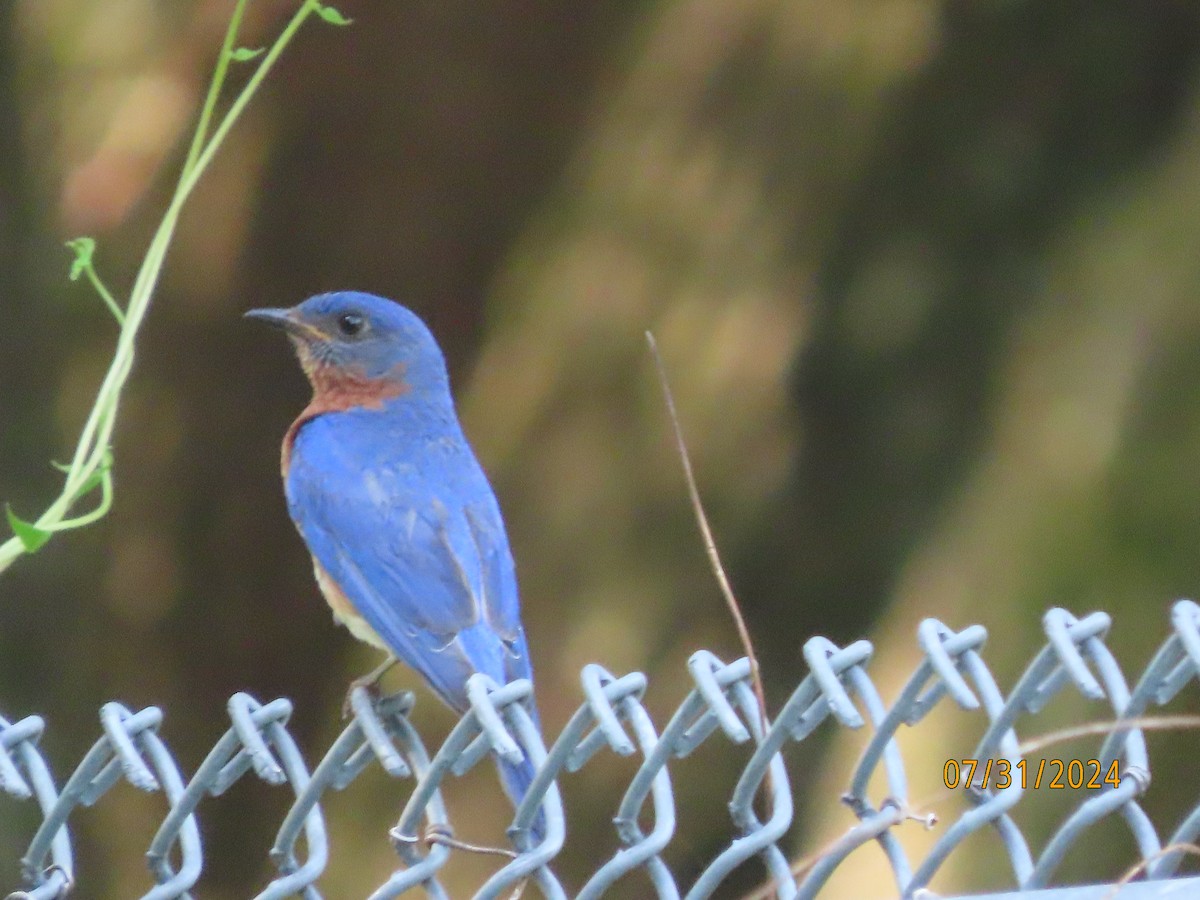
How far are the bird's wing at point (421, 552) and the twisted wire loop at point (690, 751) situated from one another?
1.45 m

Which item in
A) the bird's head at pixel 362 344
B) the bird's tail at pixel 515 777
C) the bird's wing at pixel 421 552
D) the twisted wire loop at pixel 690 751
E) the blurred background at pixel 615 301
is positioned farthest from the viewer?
the blurred background at pixel 615 301

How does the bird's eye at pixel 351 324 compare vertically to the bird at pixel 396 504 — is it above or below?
above

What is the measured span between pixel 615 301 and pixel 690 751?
178 inches

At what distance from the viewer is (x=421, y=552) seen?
3984mm

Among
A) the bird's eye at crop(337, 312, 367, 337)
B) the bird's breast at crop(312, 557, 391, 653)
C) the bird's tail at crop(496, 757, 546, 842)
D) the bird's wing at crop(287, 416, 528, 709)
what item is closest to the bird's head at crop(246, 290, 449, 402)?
the bird's eye at crop(337, 312, 367, 337)

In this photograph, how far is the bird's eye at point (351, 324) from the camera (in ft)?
15.6

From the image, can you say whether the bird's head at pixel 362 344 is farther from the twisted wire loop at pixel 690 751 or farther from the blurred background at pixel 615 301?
the twisted wire loop at pixel 690 751

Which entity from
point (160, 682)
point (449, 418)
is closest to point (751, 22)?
point (449, 418)

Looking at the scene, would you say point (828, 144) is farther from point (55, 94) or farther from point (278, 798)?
point (278, 798)

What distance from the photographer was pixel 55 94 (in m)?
6.70

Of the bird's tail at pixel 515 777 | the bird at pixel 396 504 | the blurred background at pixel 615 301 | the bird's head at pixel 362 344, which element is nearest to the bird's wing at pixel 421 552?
the bird at pixel 396 504

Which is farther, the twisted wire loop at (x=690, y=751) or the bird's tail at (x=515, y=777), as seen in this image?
the bird's tail at (x=515, y=777)

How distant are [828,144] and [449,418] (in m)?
2.42

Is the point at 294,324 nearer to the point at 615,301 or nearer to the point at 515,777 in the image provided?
the point at 615,301
